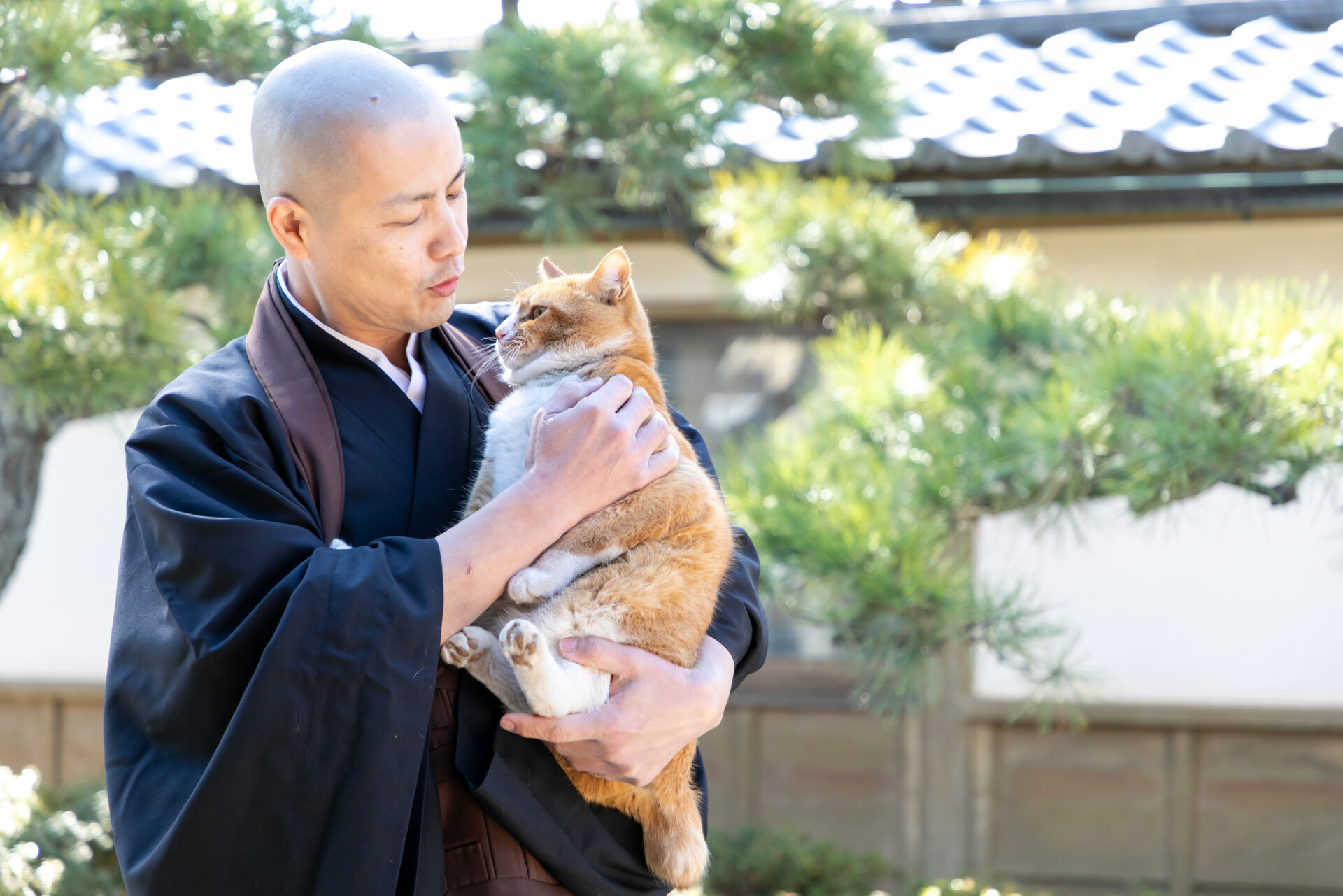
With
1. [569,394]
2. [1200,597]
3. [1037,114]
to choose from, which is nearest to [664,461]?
[569,394]

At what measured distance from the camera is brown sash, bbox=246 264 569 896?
5.11 feet

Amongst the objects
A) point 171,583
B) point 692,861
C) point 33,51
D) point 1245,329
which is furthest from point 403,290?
point 1245,329

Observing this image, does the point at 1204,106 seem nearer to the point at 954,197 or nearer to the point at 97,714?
the point at 954,197

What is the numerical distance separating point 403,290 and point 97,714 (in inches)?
168

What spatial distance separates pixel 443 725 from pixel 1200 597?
3.58 m

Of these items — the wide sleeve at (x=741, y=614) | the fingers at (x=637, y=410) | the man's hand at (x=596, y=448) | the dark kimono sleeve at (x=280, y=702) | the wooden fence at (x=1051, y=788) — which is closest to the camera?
the dark kimono sleeve at (x=280, y=702)

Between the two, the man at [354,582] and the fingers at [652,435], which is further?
the fingers at [652,435]

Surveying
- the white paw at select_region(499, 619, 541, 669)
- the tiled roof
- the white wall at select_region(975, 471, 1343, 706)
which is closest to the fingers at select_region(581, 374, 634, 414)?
the white paw at select_region(499, 619, 541, 669)

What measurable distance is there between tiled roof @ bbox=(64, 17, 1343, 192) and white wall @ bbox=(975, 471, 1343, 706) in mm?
1275

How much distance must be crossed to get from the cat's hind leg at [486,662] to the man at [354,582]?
45 millimetres

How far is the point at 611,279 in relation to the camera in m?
2.02

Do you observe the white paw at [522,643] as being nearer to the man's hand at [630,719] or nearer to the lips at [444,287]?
the man's hand at [630,719]

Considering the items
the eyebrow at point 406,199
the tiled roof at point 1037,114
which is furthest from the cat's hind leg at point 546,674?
the tiled roof at point 1037,114

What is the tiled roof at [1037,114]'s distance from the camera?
3732 millimetres
